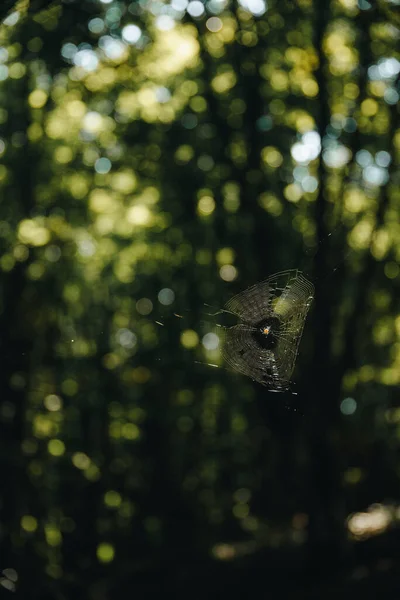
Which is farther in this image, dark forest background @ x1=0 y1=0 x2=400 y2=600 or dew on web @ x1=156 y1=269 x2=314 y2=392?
dark forest background @ x1=0 y1=0 x2=400 y2=600

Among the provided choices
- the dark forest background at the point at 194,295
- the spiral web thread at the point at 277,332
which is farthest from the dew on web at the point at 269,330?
the dark forest background at the point at 194,295

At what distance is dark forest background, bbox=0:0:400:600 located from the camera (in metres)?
7.30

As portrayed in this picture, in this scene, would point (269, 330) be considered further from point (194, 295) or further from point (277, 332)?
point (194, 295)

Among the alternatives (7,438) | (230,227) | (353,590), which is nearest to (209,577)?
(353,590)

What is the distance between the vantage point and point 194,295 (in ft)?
31.3

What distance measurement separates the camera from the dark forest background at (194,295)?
730 centimetres

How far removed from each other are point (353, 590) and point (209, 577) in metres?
1.95

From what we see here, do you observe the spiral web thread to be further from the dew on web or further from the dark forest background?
the dark forest background

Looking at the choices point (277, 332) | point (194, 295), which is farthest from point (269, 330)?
point (194, 295)

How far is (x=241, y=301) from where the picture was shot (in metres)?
4.81

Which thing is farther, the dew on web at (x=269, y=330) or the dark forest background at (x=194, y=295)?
the dark forest background at (x=194, y=295)

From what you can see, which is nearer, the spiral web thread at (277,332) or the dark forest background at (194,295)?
the spiral web thread at (277,332)

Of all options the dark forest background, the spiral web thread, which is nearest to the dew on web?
the spiral web thread

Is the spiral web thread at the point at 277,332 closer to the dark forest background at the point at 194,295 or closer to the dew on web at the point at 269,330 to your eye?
the dew on web at the point at 269,330
